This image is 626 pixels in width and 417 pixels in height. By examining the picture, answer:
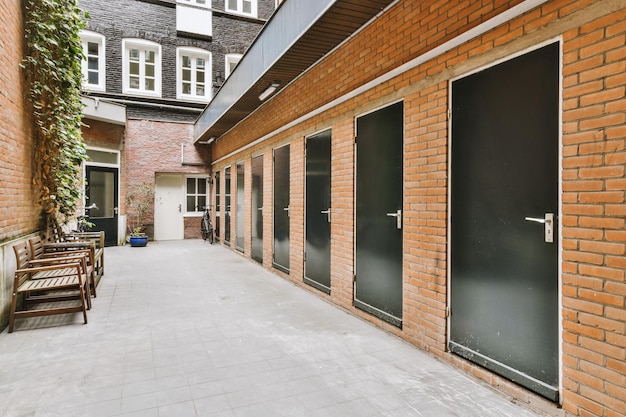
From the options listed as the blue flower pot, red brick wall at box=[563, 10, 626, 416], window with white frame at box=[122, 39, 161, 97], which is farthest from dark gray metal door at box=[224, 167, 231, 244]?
red brick wall at box=[563, 10, 626, 416]

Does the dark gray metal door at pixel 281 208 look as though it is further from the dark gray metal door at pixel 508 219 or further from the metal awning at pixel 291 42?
the dark gray metal door at pixel 508 219

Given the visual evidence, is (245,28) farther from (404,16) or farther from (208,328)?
(208,328)

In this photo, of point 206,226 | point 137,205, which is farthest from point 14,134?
point 206,226

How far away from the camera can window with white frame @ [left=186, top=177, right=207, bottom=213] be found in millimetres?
12766

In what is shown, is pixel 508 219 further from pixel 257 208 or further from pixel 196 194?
pixel 196 194

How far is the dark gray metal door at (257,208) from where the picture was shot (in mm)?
7703

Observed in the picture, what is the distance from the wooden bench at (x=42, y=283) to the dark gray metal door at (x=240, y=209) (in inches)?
178

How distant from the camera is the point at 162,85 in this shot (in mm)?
12297

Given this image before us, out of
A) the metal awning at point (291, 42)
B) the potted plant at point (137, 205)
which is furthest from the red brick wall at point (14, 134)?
the potted plant at point (137, 205)

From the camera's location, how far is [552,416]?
219 cm

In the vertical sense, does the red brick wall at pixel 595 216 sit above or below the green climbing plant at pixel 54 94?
below

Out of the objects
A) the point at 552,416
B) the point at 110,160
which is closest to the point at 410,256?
the point at 552,416

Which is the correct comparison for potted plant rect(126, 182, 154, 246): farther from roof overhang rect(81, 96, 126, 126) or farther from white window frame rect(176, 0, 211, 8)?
white window frame rect(176, 0, 211, 8)

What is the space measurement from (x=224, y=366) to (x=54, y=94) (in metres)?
4.73
